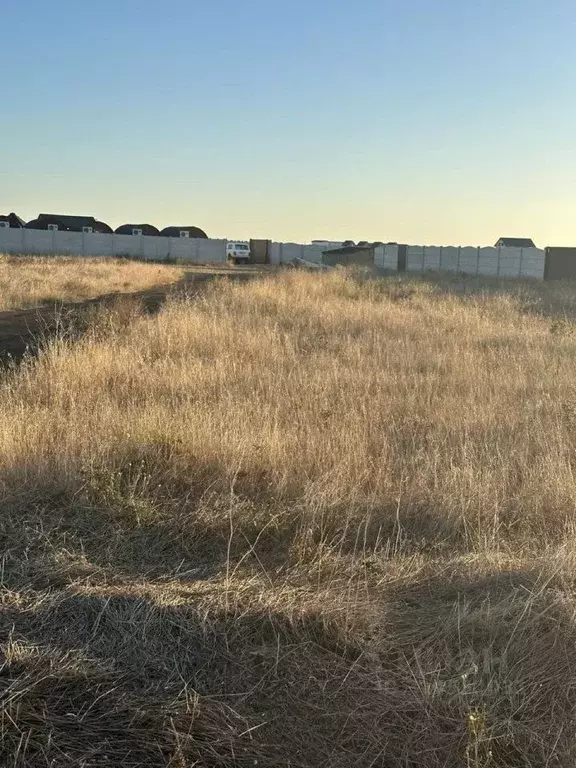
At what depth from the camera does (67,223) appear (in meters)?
73.2

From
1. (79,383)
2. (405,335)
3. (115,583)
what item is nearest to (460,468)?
(115,583)

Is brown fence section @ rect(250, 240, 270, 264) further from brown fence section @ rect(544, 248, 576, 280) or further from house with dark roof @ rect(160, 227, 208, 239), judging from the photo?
brown fence section @ rect(544, 248, 576, 280)

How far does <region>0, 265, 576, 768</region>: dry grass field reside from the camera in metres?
2.18

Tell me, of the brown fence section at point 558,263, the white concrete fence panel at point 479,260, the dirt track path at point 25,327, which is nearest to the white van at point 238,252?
the white concrete fence panel at point 479,260

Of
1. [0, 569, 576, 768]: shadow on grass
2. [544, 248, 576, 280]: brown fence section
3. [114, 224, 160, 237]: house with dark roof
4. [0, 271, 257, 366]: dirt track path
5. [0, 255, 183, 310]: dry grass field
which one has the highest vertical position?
[114, 224, 160, 237]: house with dark roof

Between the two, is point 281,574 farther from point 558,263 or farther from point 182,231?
point 182,231

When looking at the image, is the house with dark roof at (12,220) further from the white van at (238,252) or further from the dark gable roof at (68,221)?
the white van at (238,252)

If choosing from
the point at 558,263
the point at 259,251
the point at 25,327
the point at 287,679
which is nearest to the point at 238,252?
the point at 259,251

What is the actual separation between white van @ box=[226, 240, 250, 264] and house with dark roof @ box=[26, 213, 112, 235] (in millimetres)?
17466

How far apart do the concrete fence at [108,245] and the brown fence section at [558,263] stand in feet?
98.9

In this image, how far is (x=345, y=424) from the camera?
5719 mm

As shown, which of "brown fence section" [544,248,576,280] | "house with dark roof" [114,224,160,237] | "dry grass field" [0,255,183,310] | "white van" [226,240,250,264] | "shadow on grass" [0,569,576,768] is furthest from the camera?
"house with dark roof" [114,224,160,237]

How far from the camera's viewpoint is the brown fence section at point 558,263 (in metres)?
45.8

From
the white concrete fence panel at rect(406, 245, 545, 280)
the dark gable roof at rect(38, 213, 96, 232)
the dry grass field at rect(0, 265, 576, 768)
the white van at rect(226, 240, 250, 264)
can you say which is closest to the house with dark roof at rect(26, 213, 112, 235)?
the dark gable roof at rect(38, 213, 96, 232)
